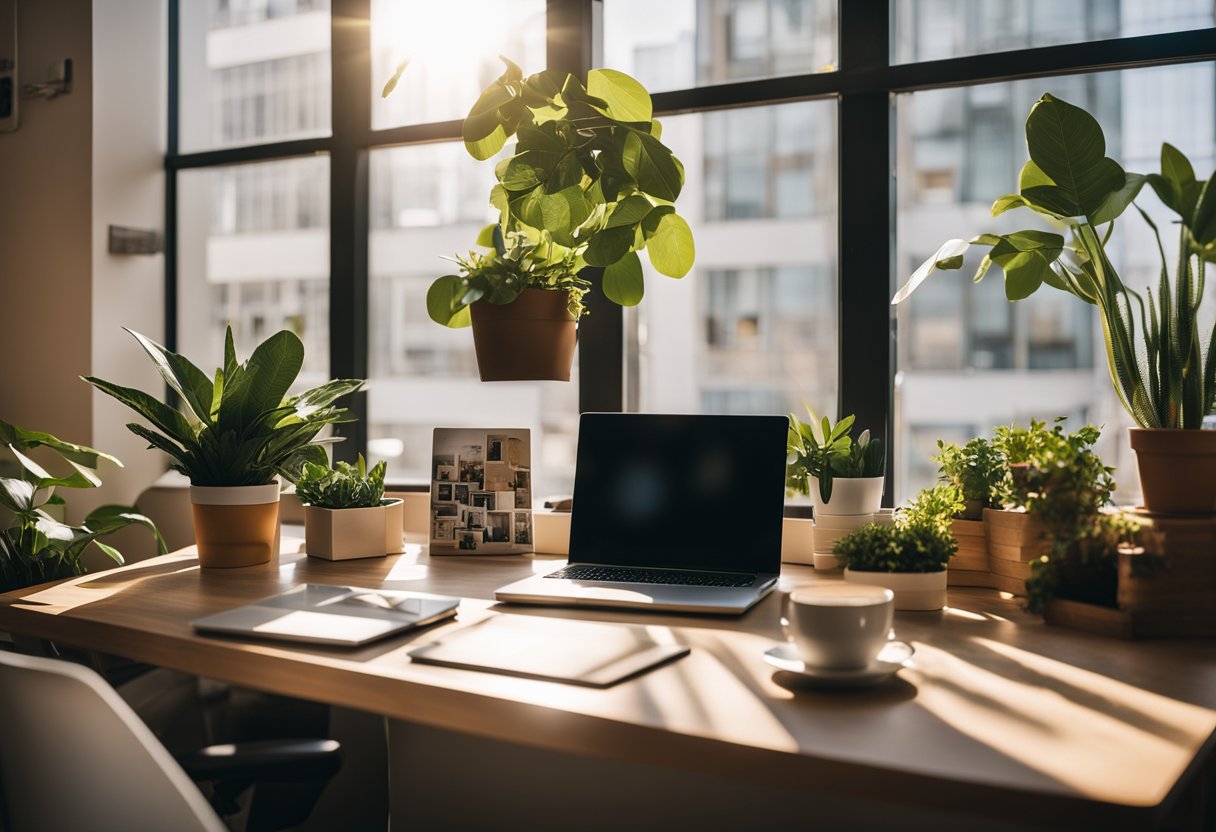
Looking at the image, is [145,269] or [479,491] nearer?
[479,491]

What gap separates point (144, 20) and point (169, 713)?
6.40 ft

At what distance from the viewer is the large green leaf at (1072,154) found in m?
1.41

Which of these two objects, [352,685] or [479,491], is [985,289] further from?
[352,685]

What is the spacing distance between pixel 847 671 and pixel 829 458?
710 mm

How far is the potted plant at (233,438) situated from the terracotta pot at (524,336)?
0.37 metres

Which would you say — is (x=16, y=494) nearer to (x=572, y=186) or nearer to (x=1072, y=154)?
(x=572, y=186)

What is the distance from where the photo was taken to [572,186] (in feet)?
5.57

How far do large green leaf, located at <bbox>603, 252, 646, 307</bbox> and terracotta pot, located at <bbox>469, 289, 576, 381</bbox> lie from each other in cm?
9

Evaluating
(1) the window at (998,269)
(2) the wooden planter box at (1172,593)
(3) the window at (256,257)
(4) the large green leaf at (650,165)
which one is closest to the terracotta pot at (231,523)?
(3) the window at (256,257)

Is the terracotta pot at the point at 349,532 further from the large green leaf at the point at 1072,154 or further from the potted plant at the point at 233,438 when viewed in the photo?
the large green leaf at the point at 1072,154

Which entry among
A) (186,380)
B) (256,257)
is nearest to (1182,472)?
(186,380)

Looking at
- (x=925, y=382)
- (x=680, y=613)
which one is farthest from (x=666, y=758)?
(x=925, y=382)

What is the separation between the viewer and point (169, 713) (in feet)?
7.15

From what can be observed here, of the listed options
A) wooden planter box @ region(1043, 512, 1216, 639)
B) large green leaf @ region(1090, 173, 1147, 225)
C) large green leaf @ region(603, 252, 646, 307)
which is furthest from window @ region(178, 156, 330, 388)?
wooden planter box @ region(1043, 512, 1216, 639)
